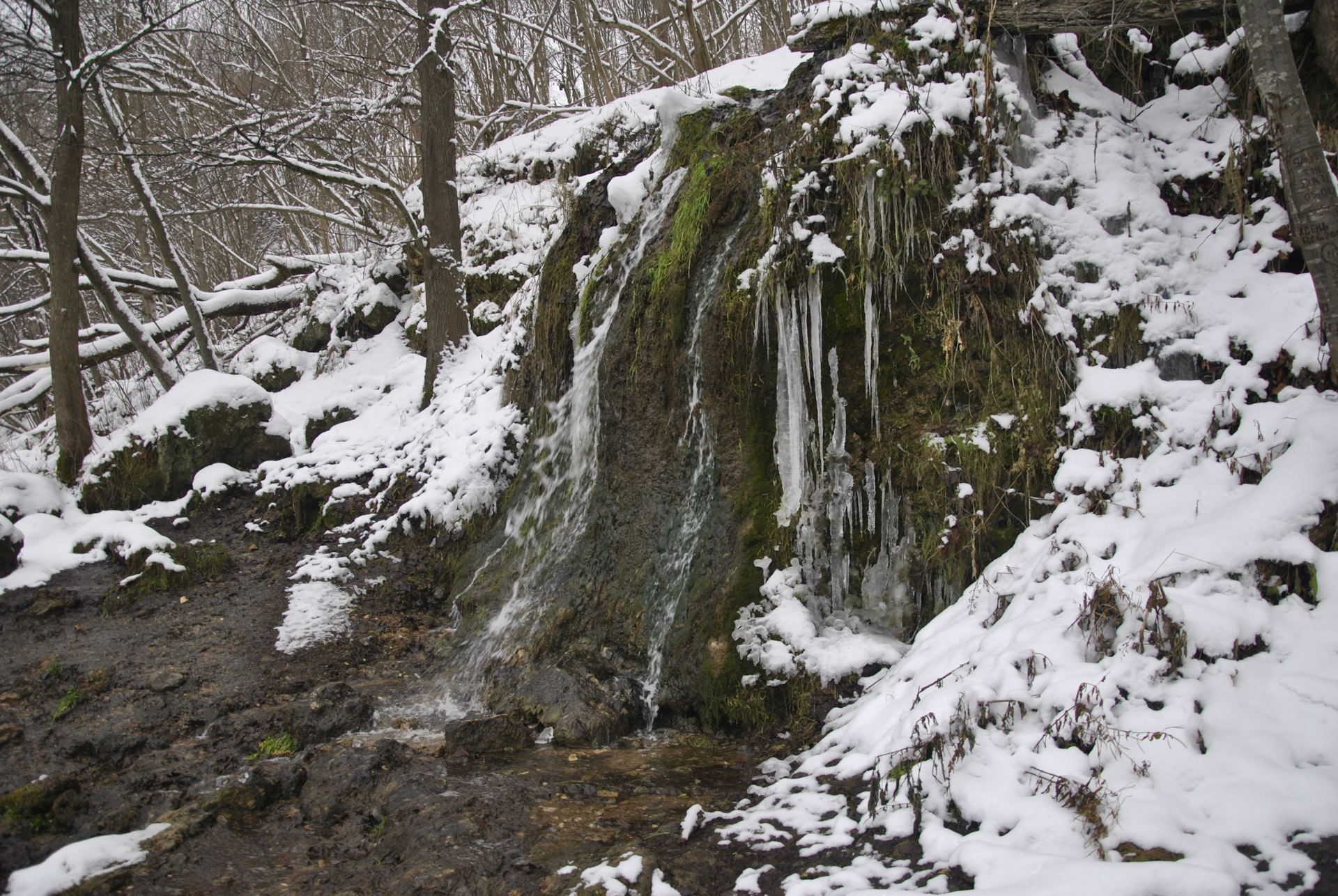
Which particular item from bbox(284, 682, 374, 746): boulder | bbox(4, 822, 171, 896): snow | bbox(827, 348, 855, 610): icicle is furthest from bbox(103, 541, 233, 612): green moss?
bbox(827, 348, 855, 610): icicle

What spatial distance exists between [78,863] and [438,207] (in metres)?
7.66

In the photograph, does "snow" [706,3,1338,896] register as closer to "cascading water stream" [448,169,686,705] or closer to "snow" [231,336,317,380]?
"cascading water stream" [448,169,686,705]

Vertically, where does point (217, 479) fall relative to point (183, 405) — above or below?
below

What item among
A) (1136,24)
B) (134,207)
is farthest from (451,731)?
(134,207)

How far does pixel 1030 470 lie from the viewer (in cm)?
393

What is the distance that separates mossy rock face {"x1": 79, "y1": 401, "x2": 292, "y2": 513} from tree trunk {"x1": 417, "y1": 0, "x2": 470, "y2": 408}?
2200 mm

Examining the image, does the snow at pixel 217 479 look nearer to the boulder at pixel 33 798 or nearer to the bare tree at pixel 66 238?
the bare tree at pixel 66 238

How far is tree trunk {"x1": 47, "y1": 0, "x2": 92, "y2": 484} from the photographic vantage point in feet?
28.9

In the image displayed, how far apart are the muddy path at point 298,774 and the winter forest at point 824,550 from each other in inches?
1.2

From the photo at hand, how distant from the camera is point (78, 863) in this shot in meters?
3.14

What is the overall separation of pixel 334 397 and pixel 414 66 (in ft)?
14.2

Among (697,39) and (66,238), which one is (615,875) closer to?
(697,39)

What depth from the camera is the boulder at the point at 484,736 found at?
4.19 metres

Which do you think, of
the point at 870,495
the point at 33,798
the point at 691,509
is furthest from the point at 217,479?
the point at 870,495
